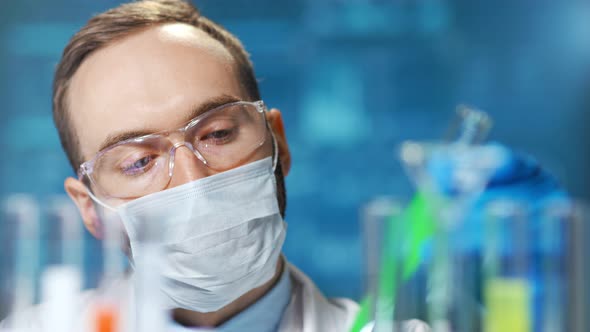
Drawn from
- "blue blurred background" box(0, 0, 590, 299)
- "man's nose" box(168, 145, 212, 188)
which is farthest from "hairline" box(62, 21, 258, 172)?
"blue blurred background" box(0, 0, 590, 299)

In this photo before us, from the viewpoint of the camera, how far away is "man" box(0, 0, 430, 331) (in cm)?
119

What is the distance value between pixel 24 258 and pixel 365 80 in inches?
120

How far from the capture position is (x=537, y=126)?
4.08 m

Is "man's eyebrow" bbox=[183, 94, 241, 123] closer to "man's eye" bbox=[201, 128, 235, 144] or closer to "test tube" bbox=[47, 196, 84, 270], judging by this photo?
"man's eye" bbox=[201, 128, 235, 144]

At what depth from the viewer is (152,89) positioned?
1.19m

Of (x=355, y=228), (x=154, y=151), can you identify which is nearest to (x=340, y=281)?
(x=355, y=228)

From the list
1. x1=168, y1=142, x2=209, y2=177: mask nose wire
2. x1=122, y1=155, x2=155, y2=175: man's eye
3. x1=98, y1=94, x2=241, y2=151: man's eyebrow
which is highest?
x1=98, y1=94, x2=241, y2=151: man's eyebrow

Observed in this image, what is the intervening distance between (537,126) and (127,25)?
3283 millimetres

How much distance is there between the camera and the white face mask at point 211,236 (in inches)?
46.5

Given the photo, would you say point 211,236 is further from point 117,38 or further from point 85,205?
point 117,38

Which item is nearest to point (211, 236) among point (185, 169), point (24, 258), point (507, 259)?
point (185, 169)

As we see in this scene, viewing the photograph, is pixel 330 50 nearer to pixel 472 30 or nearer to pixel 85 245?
pixel 472 30

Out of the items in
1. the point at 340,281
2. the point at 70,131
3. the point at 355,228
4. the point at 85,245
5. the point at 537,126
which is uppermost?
the point at 70,131

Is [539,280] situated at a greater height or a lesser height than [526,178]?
greater
